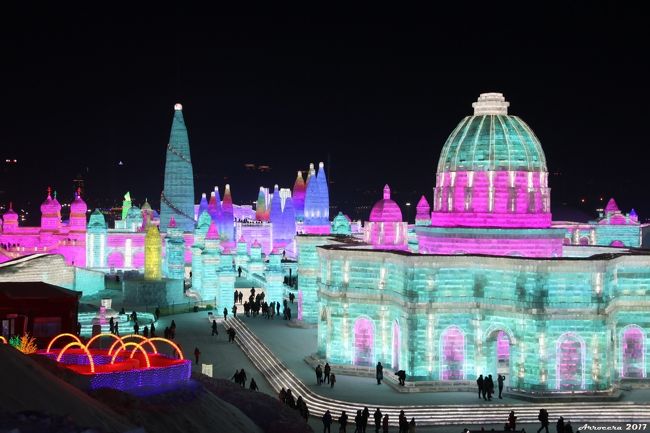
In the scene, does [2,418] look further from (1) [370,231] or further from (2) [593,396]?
(1) [370,231]

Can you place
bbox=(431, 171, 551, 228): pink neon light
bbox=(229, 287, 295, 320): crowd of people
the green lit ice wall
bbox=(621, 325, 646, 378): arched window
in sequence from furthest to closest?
bbox=(229, 287, 295, 320): crowd of people, bbox=(431, 171, 551, 228): pink neon light, bbox=(621, 325, 646, 378): arched window, the green lit ice wall

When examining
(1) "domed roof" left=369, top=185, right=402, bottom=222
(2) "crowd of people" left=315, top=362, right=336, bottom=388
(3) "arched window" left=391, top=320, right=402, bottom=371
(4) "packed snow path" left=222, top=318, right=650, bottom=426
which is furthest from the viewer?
(1) "domed roof" left=369, top=185, right=402, bottom=222

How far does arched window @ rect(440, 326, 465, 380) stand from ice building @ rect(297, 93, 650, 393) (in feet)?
0.11

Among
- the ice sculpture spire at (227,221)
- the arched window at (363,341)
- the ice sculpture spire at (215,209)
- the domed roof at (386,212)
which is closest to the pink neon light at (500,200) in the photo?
the domed roof at (386,212)

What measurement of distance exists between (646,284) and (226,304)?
85.4 ft

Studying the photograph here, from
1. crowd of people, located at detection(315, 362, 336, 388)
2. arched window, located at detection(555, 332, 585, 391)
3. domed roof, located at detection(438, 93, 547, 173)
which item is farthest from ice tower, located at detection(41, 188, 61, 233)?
arched window, located at detection(555, 332, 585, 391)

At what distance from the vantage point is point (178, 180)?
3140 inches

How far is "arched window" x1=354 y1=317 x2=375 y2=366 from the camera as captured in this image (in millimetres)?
34094

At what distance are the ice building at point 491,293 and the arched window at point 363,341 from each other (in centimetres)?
4

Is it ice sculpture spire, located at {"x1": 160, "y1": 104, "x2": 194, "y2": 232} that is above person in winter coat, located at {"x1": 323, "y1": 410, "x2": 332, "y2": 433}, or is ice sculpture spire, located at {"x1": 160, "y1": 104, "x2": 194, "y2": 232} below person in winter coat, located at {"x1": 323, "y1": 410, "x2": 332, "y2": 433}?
above

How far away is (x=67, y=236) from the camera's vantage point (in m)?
78.1

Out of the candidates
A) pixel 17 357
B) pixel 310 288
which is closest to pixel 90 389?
pixel 17 357

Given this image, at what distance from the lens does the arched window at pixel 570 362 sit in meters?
30.5

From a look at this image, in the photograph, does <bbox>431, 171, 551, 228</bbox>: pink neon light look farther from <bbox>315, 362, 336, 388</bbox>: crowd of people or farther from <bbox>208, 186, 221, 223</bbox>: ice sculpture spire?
<bbox>208, 186, 221, 223</bbox>: ice sculpture spire
